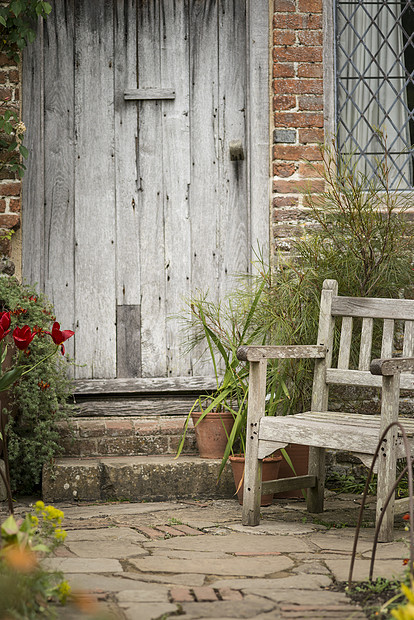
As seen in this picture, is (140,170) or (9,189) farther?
(140,170)

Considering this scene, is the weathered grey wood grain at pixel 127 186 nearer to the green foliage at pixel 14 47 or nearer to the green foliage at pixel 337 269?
the green foliage at pixel 14 47

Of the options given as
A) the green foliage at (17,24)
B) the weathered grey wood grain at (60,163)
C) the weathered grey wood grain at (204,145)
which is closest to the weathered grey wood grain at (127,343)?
the weathered grey wood grain at (60,163)

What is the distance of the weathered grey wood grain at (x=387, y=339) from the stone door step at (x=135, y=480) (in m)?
0.99

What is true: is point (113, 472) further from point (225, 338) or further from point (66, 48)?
point (66, 48)

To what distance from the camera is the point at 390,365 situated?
2695 millimetres

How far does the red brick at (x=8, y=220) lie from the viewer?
159 inches

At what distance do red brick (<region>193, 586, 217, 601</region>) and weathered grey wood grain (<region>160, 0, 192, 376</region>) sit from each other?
2.16m

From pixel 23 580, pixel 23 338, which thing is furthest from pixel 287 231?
pixel 23 580

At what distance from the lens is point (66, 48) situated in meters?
4.25

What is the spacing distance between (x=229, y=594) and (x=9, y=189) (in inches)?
106

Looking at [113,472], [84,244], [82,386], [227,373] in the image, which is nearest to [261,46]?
[84,244]

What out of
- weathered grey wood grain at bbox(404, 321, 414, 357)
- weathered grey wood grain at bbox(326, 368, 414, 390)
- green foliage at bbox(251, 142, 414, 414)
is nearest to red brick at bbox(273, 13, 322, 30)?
green foliage at bbox(251, 142, 414, 414)

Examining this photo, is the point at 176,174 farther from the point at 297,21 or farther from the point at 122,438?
the point at 122,438

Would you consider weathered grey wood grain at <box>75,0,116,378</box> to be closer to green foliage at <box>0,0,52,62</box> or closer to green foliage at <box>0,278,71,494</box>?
green foliage at <box>0,0,52,62</box>
